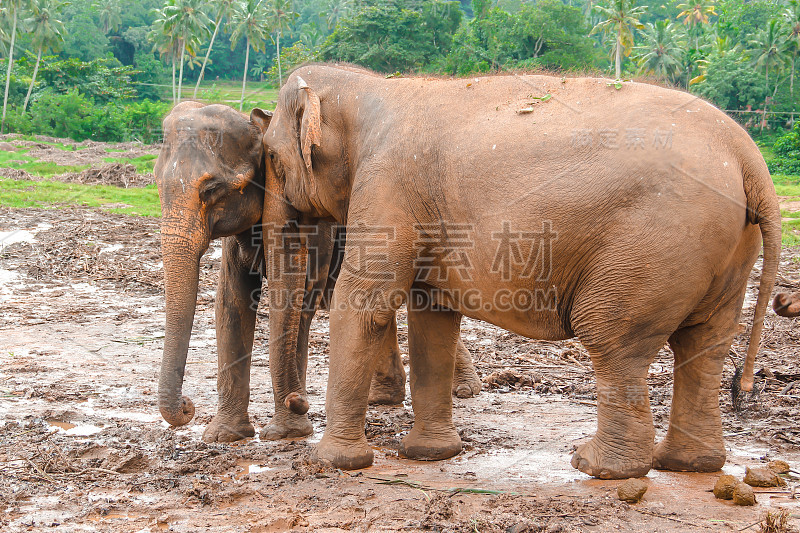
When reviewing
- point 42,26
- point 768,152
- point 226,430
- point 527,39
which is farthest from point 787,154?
point 42,26

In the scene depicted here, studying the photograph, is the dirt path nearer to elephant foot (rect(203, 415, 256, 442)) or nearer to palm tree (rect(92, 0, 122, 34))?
elephant foot (rect(203, 415, 256, 442))

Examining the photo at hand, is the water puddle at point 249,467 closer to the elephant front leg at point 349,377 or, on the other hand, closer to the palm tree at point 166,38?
the elephant front leg at point 349,377

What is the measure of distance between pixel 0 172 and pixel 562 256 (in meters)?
17.5

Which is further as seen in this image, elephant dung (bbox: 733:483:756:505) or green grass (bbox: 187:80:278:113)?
green grass (bbox: 187:80:278:113)

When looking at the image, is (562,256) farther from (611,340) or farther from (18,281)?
(18,281)

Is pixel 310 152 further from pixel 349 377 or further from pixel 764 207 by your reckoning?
pixel 764 207

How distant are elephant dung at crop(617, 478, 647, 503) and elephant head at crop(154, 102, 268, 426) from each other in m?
2.13

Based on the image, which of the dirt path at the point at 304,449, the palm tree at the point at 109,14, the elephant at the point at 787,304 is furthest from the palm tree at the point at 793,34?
the palm tree at the point at 109,14

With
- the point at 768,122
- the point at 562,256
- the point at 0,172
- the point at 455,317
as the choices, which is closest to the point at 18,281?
the point at 455,317

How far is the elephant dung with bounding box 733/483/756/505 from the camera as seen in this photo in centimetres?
333

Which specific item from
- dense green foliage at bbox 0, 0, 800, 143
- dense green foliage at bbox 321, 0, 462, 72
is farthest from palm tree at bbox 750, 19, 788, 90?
dense green foliage at bbox 321, 0, 462, 72

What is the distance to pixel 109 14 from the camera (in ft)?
177

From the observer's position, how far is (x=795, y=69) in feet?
121

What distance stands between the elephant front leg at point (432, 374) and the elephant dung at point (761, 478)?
1.53 metres
